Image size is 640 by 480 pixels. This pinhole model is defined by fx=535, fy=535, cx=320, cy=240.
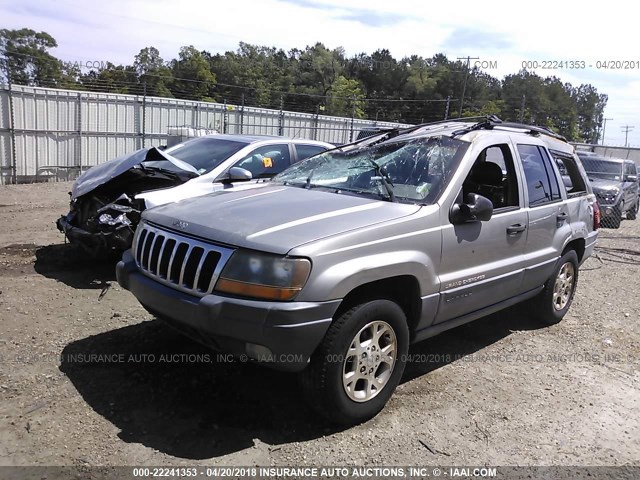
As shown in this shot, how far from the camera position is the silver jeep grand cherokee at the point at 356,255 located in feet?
9.79

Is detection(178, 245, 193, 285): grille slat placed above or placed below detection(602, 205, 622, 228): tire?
above

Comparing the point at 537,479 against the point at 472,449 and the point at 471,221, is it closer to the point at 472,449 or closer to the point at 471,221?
the point at 472,449

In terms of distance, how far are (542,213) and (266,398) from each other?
300 cm

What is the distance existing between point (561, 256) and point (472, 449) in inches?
112

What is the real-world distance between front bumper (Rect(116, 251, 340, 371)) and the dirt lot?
0.58 metres

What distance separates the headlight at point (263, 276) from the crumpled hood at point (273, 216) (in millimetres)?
67

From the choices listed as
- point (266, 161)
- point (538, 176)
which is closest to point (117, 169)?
point (266, 161)

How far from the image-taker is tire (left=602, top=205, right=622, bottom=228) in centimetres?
1320

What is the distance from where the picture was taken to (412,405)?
3758mm

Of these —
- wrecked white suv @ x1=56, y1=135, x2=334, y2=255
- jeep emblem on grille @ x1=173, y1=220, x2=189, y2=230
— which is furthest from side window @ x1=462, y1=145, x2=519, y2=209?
jeep emblem on grille @ x1=173, y1=220, x2=189, y2=230

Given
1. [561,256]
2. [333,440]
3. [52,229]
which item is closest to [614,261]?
[561,256]

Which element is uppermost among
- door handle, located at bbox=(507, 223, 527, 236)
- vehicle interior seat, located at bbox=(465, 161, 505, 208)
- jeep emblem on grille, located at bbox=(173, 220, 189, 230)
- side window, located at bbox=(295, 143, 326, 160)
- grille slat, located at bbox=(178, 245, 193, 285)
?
side window, located at bbox=(295, 143, 326, 160)

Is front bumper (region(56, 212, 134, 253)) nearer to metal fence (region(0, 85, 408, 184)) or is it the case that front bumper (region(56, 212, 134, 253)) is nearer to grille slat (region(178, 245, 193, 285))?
grille slat (region(178, 245, 193, 285))

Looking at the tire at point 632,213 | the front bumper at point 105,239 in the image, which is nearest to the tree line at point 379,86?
the tire at point 632,213
